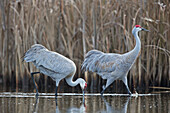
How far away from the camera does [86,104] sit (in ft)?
23.9

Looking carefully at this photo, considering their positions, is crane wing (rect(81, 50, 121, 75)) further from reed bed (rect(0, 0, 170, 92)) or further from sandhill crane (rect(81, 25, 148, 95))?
reed bed (rect(0, 0, 170, 92))

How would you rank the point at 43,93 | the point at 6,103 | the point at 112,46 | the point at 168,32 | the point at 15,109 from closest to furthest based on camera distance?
the point at 15,109, the point at 6,103, the point at 43,93, the point at 168,32, the point at 112,46

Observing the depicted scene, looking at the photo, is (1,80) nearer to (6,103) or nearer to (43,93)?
(43,93)

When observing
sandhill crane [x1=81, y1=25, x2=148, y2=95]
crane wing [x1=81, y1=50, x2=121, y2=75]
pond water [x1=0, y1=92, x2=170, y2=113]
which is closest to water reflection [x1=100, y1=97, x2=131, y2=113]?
pond water [x1=0, y1=92, x2=170, y2=113]

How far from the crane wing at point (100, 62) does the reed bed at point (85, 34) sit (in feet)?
1.94

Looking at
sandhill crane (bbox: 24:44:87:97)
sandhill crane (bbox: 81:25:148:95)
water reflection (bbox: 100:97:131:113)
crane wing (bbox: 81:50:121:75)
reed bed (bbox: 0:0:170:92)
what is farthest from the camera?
reed bed (bbox: 0:0:170:92)

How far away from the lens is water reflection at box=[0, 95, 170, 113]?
21.5ft

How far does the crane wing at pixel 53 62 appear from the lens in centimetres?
891

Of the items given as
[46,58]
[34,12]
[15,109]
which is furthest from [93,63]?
[15,109]

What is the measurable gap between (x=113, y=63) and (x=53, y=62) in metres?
1.39

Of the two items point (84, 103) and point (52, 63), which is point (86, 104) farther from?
point (52, 63)

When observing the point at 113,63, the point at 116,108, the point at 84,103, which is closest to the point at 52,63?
the point at 113,63

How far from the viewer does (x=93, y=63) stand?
9320mm

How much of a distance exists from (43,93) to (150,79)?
Answer: 116 inches
